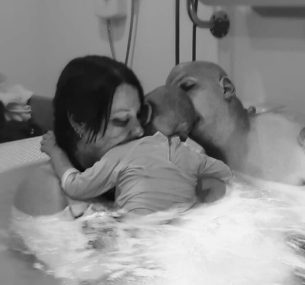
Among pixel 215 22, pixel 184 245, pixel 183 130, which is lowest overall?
pixel 184 245

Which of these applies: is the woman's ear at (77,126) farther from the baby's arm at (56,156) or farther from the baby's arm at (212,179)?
the baby's arm at (212,179)

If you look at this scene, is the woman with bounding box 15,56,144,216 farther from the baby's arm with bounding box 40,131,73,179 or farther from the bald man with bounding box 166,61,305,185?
A: the bald man with bounding box 166,61,305,185

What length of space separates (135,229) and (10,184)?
28cm

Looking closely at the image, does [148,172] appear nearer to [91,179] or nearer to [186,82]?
[91,179]


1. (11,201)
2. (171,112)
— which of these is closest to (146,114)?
(171,112)

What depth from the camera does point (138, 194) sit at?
77cm

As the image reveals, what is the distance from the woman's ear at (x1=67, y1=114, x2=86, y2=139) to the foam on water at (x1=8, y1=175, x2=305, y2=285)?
115 millimetres

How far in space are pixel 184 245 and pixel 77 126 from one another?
221 millimetres

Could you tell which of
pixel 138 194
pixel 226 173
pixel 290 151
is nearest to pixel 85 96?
pixel 138 194

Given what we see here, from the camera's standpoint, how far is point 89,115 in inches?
30.0

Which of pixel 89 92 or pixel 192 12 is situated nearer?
pixel 89 92

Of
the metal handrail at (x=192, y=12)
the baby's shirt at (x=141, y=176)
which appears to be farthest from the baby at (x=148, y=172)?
the metal handrail at (x=192, y=12)

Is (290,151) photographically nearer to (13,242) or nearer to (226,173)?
(226,173)

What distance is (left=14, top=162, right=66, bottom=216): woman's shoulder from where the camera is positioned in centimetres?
82
